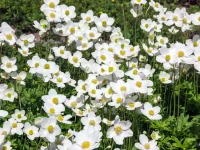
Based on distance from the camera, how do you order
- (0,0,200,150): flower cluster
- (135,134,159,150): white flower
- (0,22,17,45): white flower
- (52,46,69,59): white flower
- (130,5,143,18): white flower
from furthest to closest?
(130,5,143,18): white flower
(52,46,69,59): white flower
(0,22,17,45): white flower
(135,134,159,150): white flower
(0,0,200,150): flower cluster

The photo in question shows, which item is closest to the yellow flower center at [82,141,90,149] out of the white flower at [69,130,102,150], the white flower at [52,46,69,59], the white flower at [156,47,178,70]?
the white flower at [69,130,102,150]

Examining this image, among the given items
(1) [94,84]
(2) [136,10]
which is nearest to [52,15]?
Result: (2) [136,10]

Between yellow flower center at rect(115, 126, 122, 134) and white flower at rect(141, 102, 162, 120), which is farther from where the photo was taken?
white flower at rect(141, 102, 162, 120)

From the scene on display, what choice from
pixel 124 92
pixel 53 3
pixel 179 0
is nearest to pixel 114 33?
pixel 53 3

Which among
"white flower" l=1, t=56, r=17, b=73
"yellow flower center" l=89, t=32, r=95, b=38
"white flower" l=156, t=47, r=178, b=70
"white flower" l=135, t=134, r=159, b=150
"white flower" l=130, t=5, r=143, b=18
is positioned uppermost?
"white flower" l=130, t=5, r=143, b=18

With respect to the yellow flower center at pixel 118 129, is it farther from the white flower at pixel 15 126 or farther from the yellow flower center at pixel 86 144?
the white flower at pixel 15 126

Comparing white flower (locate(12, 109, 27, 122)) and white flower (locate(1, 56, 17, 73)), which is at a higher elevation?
white flower (locate(1, 56, 17, 73))

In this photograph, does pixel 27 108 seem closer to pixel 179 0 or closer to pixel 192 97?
pixel 192 97

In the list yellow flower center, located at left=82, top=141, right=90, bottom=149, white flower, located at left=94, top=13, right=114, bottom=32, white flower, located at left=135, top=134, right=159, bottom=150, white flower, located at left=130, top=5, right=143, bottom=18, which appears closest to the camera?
yellow flower center, located at left=82, top=141, right=90, bottom=149

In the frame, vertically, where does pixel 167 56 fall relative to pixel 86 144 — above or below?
above

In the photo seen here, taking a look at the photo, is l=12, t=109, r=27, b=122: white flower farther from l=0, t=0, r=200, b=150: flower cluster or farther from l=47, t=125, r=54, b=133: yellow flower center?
l=47, t=125, r=54, b=133: yellow flower center

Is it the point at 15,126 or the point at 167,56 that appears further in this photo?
the point at 167,56

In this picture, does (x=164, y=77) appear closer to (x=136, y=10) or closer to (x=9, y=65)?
(x=136, y=10)
